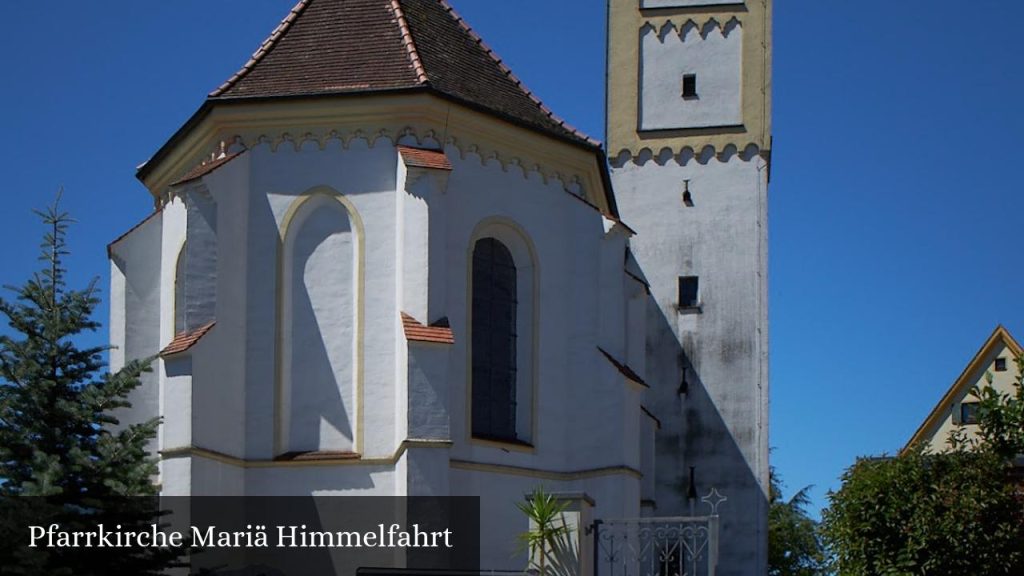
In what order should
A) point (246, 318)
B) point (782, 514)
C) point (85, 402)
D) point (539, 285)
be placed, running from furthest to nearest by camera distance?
1. point (782, 514)
2. point (539, 285)
3. point (246, 318)
4. point (85, 402)

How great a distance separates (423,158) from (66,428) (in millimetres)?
6822

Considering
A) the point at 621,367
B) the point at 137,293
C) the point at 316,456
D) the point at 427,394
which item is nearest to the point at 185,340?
the point at 316,456

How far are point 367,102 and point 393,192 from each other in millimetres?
1431

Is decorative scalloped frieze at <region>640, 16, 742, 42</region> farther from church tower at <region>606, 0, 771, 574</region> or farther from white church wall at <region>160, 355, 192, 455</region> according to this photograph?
white church wall at <region>160, 355, 192, 455</region>

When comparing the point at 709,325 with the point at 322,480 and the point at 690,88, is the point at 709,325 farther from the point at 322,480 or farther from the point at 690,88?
the point at 322,480

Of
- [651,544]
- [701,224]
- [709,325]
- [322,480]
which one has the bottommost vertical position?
[651,544]

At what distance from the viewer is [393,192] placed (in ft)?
74.7

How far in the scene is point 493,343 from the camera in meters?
23.8

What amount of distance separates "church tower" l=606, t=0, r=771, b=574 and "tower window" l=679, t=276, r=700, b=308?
0.03m

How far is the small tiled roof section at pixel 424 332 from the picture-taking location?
70.8ft

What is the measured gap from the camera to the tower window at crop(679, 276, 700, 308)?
31578mm

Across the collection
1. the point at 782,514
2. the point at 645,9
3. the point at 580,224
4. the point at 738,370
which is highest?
the point at 645,9

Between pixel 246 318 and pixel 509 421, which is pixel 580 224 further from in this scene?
pixel 246 318

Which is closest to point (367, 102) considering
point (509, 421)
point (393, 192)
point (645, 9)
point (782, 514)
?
point (393, 192)
